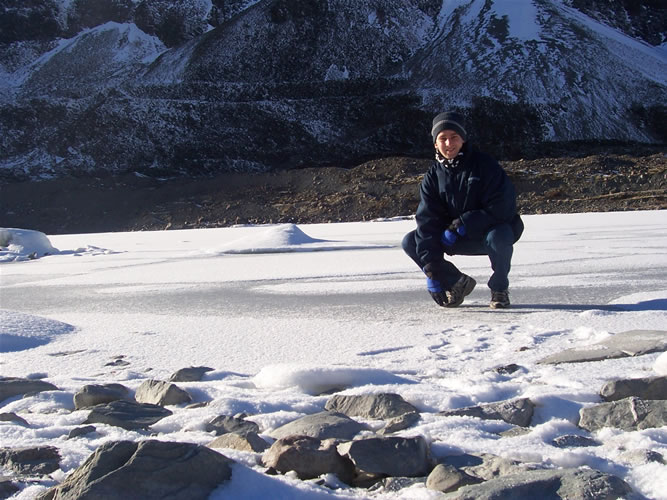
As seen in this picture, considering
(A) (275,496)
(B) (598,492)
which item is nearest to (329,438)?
(A) (275,496)

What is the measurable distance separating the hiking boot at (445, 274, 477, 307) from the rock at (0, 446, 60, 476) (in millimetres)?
1811

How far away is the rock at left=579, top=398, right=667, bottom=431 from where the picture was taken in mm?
1471

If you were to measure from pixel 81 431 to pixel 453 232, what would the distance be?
1.75 m

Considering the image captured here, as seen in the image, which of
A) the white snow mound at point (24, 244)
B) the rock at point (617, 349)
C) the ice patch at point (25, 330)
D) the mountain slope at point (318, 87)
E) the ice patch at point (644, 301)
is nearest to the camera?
the rock at point (617, 349)

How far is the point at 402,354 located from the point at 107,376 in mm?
858

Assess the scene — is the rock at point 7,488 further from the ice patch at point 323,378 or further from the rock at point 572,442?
the rock at point 572,442

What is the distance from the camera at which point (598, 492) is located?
1165mm

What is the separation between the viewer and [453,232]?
2938 mm

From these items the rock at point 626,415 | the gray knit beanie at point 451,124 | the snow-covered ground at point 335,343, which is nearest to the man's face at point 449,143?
the gray knit beanie at point 451,124

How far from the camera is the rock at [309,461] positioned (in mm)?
1333

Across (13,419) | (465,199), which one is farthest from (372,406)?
(465,199)

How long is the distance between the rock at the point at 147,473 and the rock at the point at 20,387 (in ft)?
2.47

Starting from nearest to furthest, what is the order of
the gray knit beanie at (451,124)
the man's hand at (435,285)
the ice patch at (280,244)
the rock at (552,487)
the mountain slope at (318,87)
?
1. the rock at (552,487)
2. the gray knit beanie at (451,124)
3. the man's hand at (435,285)
4. the ice patch at (280,244)
5. the mountain slope at (318,87)

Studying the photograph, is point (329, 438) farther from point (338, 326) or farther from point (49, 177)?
point (49, 177)
